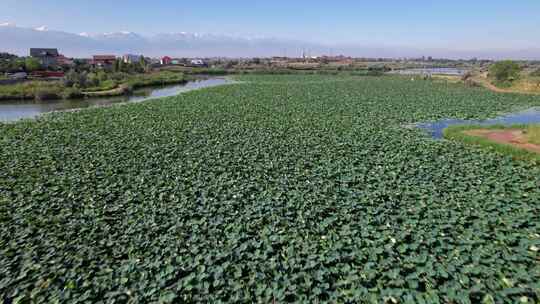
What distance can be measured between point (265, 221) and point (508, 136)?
41.0 ft

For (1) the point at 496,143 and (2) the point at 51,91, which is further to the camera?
(2) the point at 51,91

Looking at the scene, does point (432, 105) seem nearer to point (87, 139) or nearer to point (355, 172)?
point (355, 172)

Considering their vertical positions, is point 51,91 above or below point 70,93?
above

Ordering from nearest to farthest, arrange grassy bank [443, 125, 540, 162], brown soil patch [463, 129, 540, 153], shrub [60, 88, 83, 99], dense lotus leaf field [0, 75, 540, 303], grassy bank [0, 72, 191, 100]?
dense lotus leaf field [0, 75, 540, 303] < grassy bank [443, 125, 540, 162] < brown soil patch [463, 129, 540, 153] < grassy bank [0, 72, 191, 100] < shrub [60, 88, 83, 99]

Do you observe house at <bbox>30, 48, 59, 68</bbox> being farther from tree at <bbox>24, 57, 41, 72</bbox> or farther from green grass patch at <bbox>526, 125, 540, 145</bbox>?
green grass patch at <bbox>526, 125, 540, 145</bbox>

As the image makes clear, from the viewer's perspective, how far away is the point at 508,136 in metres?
13.4

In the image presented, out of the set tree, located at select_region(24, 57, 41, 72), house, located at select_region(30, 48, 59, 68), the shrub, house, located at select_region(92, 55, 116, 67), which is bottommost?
the shrub

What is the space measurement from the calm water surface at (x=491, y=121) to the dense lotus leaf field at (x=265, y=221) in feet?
10.7

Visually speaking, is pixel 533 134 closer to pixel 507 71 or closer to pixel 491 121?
pixel 491 121

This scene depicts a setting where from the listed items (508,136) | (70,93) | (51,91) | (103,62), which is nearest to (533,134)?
(508,136)

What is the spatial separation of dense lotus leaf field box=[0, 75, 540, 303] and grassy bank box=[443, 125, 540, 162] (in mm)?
653

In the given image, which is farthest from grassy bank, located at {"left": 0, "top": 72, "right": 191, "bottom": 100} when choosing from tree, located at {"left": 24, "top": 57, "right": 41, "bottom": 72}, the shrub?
tree, located at {"left": 24, "top": 57, "right": 41, "bottom": 72}

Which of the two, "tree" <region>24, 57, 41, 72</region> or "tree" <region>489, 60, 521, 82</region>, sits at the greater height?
"tree" <region>24, 57, 41, 72</region>

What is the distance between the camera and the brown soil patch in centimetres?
1179
